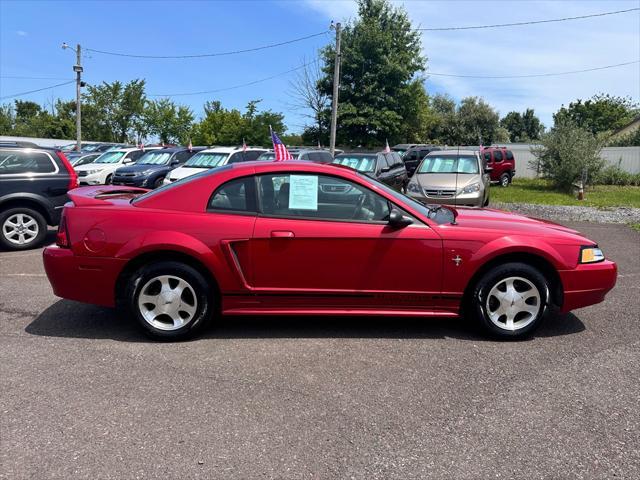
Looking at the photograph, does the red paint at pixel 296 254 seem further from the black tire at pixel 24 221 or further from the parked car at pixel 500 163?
the parked car at pixel 500 163

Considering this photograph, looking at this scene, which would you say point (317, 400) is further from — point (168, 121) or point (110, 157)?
point (168, 121)

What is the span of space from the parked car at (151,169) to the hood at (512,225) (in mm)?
13316

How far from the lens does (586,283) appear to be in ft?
14.7

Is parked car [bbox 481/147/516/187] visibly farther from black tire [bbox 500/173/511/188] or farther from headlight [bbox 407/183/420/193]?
headlight [bbox 407/183/420/193]

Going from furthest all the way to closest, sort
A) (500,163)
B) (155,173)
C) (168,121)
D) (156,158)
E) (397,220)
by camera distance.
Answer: (168,121), (500,163), (156,158), (155,173), (397,220)

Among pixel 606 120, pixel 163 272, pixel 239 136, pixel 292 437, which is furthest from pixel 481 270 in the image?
pixel 606 120

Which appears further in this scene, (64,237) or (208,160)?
(208,160)

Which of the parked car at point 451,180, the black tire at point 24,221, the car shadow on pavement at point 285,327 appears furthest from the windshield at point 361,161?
the car shadow on pavement at point 285,327

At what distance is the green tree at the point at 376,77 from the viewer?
1390 inches

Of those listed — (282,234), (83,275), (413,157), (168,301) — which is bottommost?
(168,301)

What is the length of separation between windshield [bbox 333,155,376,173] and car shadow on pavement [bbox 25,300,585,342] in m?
9.73

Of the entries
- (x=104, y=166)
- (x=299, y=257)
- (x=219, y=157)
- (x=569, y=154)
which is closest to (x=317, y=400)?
(x=299, y=257)

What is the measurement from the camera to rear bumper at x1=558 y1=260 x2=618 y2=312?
175 inches

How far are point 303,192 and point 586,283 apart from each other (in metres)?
2.63
